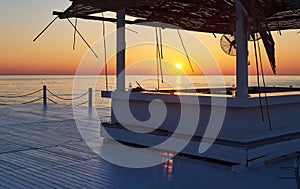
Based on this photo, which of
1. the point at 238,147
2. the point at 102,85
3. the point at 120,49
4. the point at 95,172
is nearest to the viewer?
the point at 95,172

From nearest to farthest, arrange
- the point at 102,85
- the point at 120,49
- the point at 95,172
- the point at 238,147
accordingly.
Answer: the point at 95,172
the point at 238,147
the point at 120,49
the point at 102,85

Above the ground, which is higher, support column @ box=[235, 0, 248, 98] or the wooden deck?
support column @ box=[235, 0, 248, 98]

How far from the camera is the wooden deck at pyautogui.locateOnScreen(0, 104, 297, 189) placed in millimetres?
3785

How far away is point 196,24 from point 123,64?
6.86 feet

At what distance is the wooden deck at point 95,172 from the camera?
3.79 meters

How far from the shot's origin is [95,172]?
4.17 metres

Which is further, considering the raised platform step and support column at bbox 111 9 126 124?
support column at bbox 111 9 126 124

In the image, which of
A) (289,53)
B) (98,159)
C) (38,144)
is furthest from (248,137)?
(289,53)

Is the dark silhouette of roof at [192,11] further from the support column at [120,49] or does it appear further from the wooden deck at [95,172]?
the wooden deck at [95,172]

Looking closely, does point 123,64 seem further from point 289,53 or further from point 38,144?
point 289,53

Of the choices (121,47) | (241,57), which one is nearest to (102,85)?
(121,47)

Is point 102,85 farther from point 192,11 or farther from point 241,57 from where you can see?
point 241,57

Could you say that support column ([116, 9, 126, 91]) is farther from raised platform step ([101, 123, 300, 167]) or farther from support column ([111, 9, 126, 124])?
raised platform step ([101, 123, 300, 167])

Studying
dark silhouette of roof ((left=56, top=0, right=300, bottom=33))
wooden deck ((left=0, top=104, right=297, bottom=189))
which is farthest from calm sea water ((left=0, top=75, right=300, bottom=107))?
wooden deck ((left=0, top=104, right=297, bottom=189))
